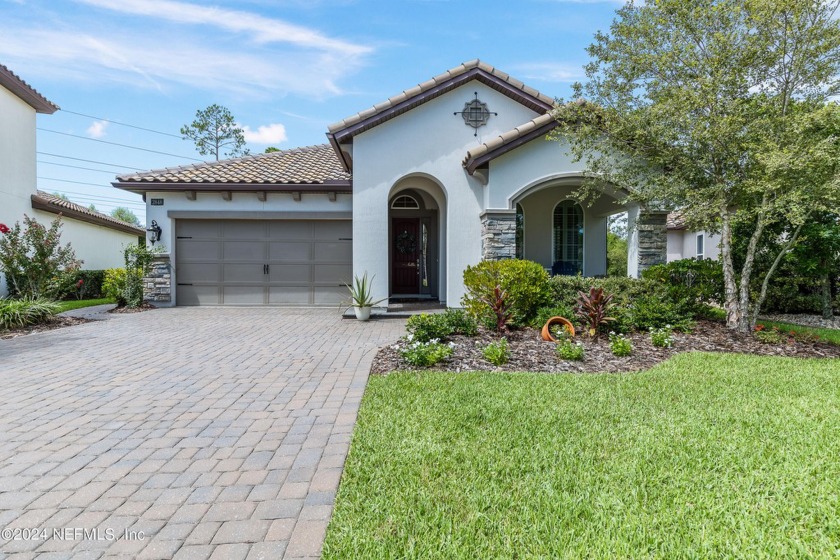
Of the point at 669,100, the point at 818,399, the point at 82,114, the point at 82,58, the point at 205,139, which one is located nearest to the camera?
the point at 818,399

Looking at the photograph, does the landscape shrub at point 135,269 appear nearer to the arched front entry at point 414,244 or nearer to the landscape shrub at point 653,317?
the arched front entry at point 414,244

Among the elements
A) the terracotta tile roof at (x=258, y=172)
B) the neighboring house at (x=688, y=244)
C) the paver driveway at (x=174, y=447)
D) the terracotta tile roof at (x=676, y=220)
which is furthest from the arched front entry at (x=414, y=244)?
the neighboring house at (x=688, y=244)

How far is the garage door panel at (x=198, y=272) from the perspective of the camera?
12.8 m

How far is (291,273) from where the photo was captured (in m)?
12.9

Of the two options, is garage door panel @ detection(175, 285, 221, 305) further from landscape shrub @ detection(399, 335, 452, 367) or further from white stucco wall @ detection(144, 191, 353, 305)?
landscape shrub @ detection(399, 335, 452, 367)

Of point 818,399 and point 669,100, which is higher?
point 669,100

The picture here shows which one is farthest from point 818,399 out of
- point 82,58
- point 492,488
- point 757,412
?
point 82,58

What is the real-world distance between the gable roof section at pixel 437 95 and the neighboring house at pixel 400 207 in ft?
0.12

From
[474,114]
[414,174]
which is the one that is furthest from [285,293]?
[474,114]

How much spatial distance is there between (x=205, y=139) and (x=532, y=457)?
4157 cm

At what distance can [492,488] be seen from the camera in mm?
2656

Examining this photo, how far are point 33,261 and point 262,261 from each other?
5.26 meters

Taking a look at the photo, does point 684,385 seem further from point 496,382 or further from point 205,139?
point 205,139

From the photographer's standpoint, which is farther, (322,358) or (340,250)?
(340,250)
